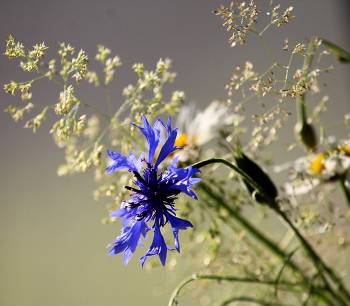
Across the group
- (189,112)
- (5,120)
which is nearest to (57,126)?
(189,112)

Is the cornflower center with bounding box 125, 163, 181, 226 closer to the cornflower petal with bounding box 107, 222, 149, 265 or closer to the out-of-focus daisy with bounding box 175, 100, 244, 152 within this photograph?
the cornflower petal with bounding box 107, 222, 149, 265

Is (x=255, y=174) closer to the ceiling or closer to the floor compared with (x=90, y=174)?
closer to the floor

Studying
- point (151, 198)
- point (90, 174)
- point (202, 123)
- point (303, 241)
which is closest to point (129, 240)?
point (151, 198)

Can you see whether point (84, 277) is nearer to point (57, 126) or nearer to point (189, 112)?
point (189, 112)

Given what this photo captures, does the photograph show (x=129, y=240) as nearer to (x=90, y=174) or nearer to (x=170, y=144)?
(x=170, y=144)

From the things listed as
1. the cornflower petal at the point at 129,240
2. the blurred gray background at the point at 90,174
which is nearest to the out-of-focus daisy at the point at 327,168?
the cornflower petal at the point at 129,240

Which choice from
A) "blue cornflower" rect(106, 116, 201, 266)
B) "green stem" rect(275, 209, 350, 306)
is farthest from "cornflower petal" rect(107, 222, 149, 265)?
"green stem" rect(275, 209, 350, 306)

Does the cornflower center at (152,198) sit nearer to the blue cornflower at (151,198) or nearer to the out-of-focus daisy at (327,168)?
the blue cornflower at (151,198)

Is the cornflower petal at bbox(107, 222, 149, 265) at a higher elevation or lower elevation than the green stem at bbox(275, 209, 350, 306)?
higher
